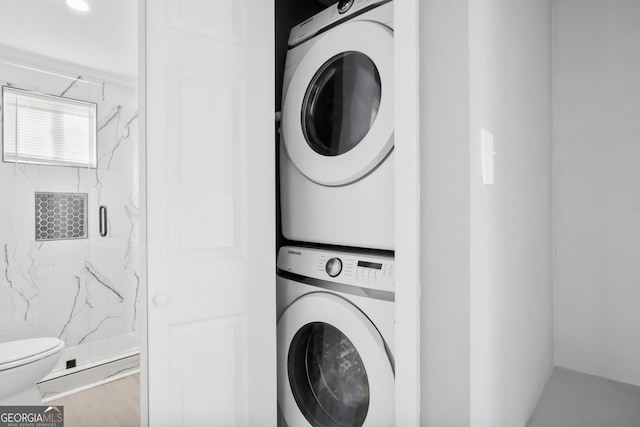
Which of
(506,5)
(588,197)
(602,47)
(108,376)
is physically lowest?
(108,376)

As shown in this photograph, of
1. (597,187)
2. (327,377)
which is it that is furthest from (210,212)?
(597,187)

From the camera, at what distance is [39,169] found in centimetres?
251

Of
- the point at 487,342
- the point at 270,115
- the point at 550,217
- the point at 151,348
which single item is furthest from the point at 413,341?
the point at 550,217

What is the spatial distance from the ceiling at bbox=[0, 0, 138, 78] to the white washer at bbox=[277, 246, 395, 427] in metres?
1.87

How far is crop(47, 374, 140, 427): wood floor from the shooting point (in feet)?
6.55

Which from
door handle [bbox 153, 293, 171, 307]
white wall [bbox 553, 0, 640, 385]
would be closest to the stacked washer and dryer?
door handle [bbox 153, 293, 171, 307]

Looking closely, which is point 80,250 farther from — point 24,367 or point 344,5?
point 344,5

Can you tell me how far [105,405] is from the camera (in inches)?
87.0

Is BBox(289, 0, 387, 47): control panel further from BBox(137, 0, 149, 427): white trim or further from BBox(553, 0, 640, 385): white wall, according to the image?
BBox(553, 0, 640, 385): white wall

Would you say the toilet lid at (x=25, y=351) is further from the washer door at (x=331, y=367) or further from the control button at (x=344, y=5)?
the control button at (x=344, y=5)

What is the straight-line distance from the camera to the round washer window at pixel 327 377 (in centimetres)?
113

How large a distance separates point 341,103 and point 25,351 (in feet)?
6.97

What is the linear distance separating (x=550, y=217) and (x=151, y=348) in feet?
5.47

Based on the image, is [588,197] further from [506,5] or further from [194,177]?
[194,177]
